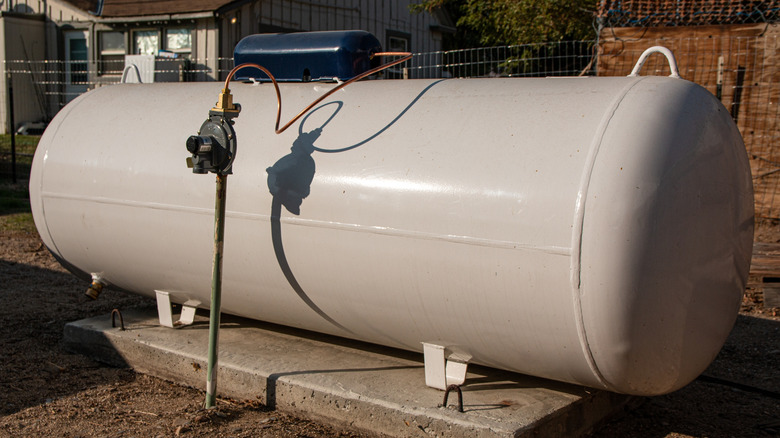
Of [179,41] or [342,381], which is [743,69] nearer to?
[342,381]

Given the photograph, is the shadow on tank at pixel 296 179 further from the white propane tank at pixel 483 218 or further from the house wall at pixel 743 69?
the house wall at pixel 743 69

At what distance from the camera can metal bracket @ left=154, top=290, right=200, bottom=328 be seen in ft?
14.0

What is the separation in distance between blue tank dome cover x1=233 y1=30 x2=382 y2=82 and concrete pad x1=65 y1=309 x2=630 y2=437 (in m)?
1.36

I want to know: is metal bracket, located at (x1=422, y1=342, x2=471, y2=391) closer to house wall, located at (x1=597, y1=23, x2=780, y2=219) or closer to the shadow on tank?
the shadow on tank

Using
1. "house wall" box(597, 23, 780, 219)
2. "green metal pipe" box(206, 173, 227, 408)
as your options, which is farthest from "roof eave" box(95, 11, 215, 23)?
"green metal pipe" box(206, 173, 227, 408)

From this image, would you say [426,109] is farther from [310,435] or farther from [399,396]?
[310,435]

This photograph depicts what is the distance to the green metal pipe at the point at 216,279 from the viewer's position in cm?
343

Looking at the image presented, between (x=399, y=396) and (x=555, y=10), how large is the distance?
35.1ft

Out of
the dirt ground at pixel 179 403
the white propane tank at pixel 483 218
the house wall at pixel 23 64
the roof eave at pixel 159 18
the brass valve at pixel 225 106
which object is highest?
the roof eave at pixel 159 18

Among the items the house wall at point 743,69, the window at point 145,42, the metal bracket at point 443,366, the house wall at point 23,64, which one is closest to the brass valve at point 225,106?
the metal bracket at point 443,366

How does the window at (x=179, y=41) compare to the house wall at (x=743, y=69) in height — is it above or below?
above

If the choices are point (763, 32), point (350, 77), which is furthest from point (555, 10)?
point (350, 77)

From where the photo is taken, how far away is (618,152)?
2.73m

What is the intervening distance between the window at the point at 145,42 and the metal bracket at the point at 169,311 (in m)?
11.8
